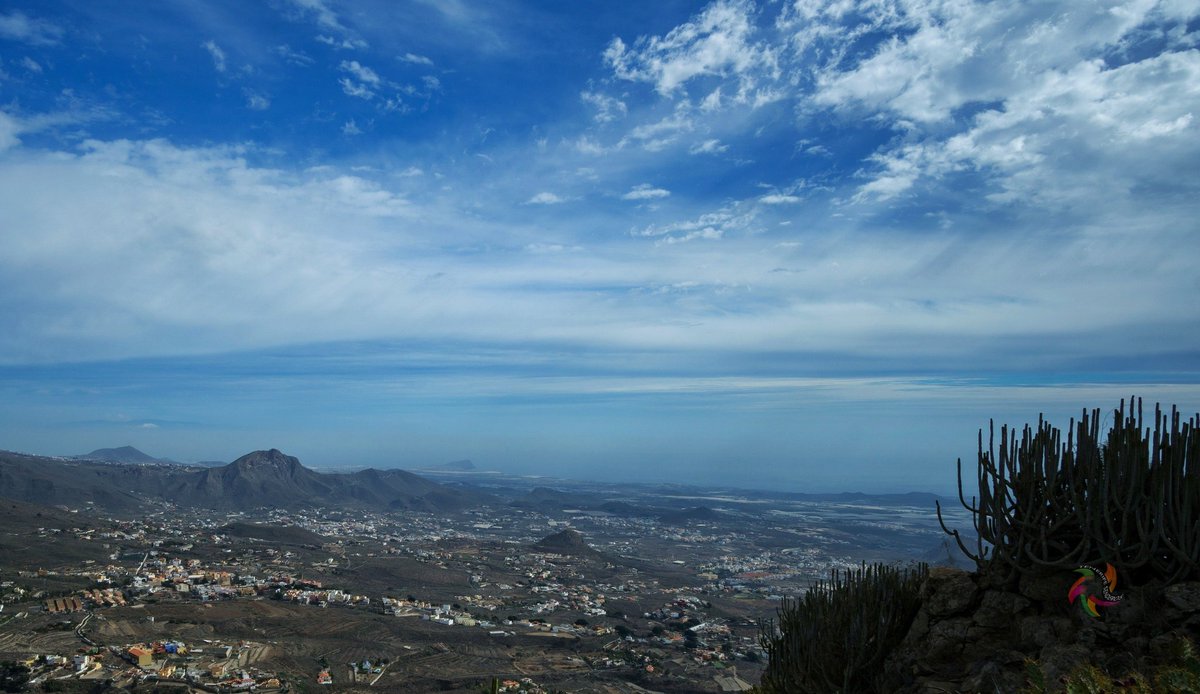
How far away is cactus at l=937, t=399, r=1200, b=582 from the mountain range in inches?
5589

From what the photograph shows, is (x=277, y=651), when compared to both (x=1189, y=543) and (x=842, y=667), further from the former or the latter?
(x=1189, y=543)

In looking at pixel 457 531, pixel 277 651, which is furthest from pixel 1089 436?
pixel 457 531

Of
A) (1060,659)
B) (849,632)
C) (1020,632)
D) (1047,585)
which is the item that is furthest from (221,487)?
(1060,659)

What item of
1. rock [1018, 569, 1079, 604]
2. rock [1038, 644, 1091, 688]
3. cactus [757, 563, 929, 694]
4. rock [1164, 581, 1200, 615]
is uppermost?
Answer: rock [1164, 581, 1200, 615]

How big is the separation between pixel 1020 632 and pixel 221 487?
169 metres

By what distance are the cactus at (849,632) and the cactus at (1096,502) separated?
173cm

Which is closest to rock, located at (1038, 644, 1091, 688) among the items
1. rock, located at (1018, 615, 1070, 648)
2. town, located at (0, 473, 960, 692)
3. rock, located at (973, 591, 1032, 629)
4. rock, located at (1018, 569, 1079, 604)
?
rock, located at (1018, 615, 1070, 648)

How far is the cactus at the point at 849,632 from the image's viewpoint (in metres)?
10.1

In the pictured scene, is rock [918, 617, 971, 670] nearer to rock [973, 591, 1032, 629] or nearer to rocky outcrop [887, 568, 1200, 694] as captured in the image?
rocky outcrop [887, 568, 1200, 694]

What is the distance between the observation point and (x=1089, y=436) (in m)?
8.47

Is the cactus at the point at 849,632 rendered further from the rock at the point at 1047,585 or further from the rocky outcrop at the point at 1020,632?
the rock at the point at 1047,585

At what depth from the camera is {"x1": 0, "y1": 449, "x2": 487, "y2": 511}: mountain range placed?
392 ft

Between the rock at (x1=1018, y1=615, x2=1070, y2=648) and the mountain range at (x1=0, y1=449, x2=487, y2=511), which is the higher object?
the rock at (x1=1018, y1=615, x2=1070, y2=648)

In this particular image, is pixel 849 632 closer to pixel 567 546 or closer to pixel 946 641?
pixel 946 641
